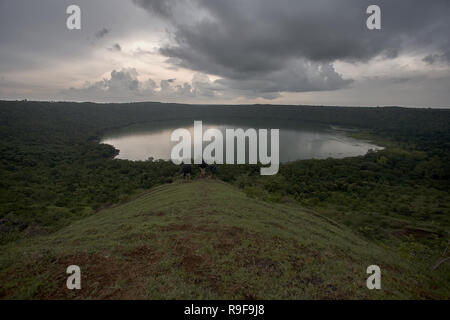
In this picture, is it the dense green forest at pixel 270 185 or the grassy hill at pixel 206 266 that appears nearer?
the grassy hill at pixel 206 266

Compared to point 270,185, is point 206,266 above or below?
above

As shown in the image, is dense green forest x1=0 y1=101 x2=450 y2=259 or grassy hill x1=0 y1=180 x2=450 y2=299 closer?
grassy hill x1=0 y1=180 x2=450 y2=299

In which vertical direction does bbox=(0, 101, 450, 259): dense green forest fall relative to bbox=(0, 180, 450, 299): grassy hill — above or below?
below

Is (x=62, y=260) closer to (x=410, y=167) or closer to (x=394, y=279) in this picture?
(x=394, y=279)

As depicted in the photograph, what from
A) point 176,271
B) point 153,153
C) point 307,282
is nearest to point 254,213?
point 307,282

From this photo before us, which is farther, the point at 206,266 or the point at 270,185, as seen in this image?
the point at 270,185

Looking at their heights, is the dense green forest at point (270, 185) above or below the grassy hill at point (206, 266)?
below

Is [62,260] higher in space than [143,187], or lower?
higher
